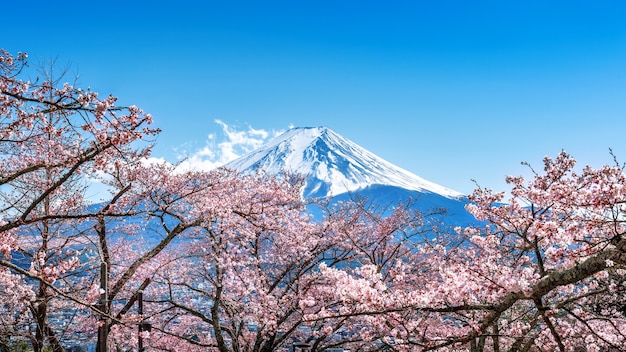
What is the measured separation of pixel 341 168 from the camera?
409 feet

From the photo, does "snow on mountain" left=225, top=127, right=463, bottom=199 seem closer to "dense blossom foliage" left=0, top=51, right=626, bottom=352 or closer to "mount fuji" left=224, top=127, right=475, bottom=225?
"mount fuji" left=224, top=127, right=475, bottom=225

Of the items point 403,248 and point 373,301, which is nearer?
point 373,301

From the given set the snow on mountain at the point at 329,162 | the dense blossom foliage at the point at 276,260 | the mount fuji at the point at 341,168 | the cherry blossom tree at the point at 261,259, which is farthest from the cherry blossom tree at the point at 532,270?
the mount fuji at the point at 341,168

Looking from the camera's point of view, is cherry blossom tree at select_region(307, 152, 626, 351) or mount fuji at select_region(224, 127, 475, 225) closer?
cherry blossom tree at select_region(307, 152, 626, 351)

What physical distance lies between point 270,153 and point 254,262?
102664 mm

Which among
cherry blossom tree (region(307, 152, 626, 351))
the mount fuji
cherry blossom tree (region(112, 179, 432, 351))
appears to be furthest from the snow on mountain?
cherry blossom tree (region(307, 152, 626, 351))

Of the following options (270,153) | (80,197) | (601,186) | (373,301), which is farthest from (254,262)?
(270,153)

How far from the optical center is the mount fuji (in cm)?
11531

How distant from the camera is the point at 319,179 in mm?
125125

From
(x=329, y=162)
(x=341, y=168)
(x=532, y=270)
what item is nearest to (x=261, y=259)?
(x=532, y=270)

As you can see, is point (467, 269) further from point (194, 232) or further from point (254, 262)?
point (194, 232)

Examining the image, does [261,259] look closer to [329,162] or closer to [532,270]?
[532,270]

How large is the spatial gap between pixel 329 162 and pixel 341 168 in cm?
741

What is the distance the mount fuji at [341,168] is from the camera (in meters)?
115
